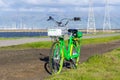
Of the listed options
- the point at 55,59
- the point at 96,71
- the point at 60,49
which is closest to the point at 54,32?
the point at 60,49

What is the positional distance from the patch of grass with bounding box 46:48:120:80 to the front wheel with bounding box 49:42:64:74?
356 mm

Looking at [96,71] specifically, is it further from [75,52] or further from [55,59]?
[55,59]

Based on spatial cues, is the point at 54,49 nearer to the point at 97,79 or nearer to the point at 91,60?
the point at 97,79

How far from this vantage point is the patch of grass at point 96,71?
507 inches

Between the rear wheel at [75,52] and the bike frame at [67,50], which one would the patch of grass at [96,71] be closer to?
the rear wheel at [75,52]

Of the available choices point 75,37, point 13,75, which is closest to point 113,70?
point 75,37

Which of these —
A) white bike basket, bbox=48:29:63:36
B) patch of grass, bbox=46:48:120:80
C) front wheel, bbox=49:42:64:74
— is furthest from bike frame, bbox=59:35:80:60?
patch of grass, bbox=46:48:120:80

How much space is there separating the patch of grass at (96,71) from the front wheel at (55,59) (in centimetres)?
36

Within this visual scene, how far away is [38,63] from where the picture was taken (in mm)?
17281

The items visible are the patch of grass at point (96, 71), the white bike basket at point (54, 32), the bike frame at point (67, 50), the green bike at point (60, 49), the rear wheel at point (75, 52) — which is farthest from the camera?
the rear wheel at point (75, 52)

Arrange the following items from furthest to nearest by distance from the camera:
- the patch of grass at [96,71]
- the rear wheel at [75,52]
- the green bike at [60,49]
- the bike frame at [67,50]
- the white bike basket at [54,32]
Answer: the rear wheel at [75,52], the bike frame at [67,50], the green bike at [60,49], the white bike basket at [54,32], the patch of grass at [96,71]

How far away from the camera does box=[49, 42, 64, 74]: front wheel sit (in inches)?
539

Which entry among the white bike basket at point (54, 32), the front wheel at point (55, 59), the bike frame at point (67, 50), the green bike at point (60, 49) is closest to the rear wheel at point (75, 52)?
the green bike at point (60, 49)

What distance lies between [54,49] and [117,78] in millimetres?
2384
